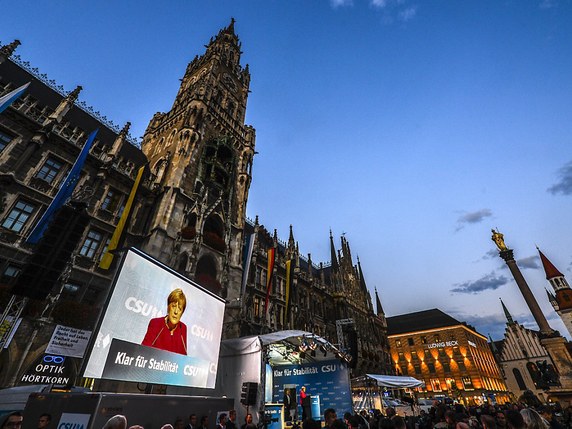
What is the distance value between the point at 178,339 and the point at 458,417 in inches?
365

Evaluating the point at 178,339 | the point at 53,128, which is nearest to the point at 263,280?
the point at 178,339

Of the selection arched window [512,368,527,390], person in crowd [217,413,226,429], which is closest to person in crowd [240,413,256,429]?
person in crowd [217,413,226,429]

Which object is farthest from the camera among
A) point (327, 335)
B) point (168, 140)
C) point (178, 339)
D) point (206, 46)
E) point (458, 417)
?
point (206, 46)

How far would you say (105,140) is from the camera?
23.2 metres

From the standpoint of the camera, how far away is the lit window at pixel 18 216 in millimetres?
14406

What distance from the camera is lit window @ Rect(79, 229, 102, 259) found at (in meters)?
16.7

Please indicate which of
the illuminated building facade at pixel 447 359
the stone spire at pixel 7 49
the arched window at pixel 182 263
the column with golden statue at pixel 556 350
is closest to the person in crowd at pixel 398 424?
the arched window at pixel 182 263

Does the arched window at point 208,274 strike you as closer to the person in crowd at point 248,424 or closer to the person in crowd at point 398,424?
the person in crowd at point 248,424

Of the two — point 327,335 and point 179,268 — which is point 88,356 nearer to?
point 179,268

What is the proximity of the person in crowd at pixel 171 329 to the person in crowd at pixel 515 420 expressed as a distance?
9.64 metres

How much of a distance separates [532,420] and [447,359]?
68.9 meters

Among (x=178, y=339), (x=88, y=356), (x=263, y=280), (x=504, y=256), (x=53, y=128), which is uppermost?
(x=504, y=256)

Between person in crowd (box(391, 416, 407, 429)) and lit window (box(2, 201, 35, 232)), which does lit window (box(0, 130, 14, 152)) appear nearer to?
lit window (box(2, 201, 35, 232))

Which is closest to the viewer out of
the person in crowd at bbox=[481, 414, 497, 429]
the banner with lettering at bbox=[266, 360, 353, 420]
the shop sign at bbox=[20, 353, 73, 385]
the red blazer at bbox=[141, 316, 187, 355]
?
the person in crowd at bbox=[481, 414, 497, 429]
